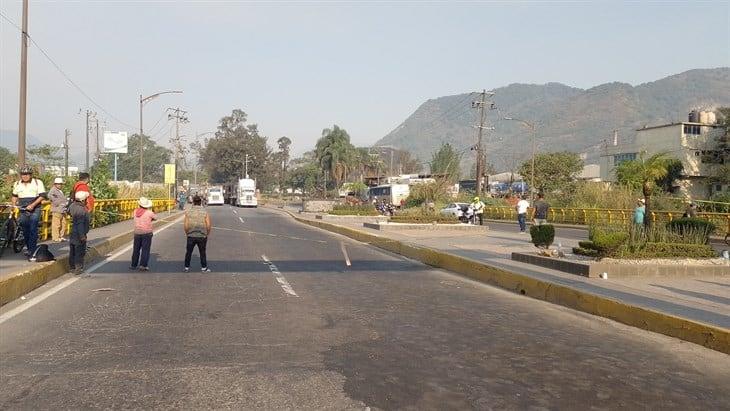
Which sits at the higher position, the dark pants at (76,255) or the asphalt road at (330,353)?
the dark pants at (76,255)

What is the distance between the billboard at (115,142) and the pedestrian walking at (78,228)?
57711 millimetres

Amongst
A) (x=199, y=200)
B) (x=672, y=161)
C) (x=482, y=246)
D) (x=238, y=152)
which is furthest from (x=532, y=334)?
(x=238, y=152)

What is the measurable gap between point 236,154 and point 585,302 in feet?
369

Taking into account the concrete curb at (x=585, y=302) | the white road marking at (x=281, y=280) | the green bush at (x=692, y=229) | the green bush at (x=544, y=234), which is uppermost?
the green bush at (x=692, y=229)

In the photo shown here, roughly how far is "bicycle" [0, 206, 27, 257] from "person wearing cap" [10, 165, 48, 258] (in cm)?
20

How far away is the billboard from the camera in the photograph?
66.8 m

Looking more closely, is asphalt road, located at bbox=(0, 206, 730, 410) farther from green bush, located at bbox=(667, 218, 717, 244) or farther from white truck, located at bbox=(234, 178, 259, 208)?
white truck, located at bbox=(234, 178, 259, 208)

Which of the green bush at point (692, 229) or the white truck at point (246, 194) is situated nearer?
the green bush at point (692, 229)

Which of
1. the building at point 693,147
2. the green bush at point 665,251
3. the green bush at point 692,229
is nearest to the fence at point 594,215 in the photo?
the green bush at point 692,229

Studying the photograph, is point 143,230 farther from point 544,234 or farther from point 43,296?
point 544,234

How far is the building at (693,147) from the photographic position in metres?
60.7

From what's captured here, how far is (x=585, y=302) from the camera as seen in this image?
385 inches

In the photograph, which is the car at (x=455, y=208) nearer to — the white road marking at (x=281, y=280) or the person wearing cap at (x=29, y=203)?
the white road marking at (x=281, y=280)

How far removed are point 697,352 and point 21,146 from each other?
15688 millimetres
